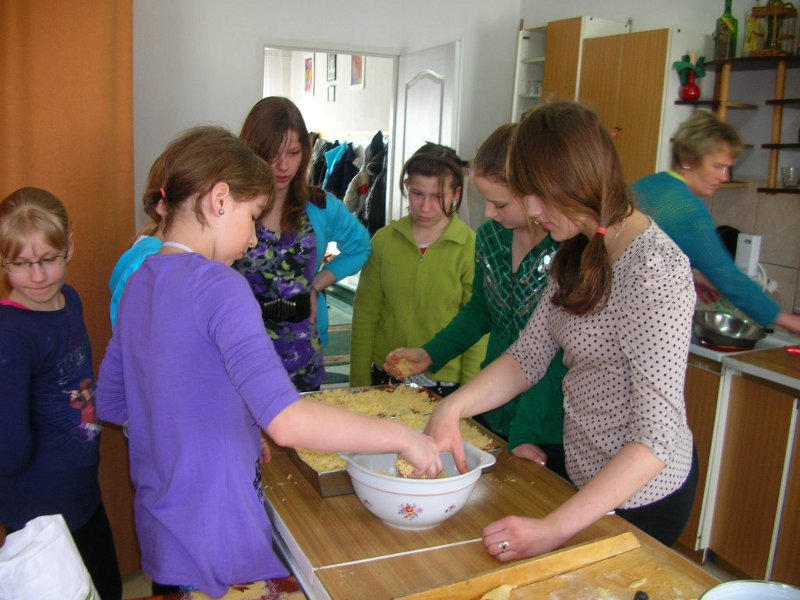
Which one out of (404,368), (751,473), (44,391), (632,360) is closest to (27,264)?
(44,391)

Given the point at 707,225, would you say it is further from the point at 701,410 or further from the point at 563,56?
the point at 563,56

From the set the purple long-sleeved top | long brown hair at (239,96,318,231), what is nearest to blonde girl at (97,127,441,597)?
the purple long-sleeved top

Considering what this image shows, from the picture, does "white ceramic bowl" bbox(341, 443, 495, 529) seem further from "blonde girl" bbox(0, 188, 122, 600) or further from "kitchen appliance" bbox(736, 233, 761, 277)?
"kitchen appliance" bbox(736, 233, 761, 277)

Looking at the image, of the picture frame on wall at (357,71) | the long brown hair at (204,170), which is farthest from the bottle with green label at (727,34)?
the picture frame on wall at (357,71)

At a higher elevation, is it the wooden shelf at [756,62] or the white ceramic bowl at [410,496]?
the wooden shelf at [756,62]

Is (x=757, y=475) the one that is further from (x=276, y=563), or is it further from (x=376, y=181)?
(x=376, y=181)

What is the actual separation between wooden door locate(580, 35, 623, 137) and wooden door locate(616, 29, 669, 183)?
0.03 meters

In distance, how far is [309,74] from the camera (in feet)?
23.8

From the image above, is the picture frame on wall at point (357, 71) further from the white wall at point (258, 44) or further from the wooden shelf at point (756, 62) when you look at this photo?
the wooden shelf at point (756, 62)

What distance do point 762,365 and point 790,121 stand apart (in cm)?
115

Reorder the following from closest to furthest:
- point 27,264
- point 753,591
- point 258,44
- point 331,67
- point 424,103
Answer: point 753,591 < point 27,264 < point 258,44 < point 424,103 < point 331,67

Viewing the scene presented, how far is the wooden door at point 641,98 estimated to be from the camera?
125 inches

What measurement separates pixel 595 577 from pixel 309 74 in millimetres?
6897

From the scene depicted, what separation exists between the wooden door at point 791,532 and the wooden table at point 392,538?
1.45m
